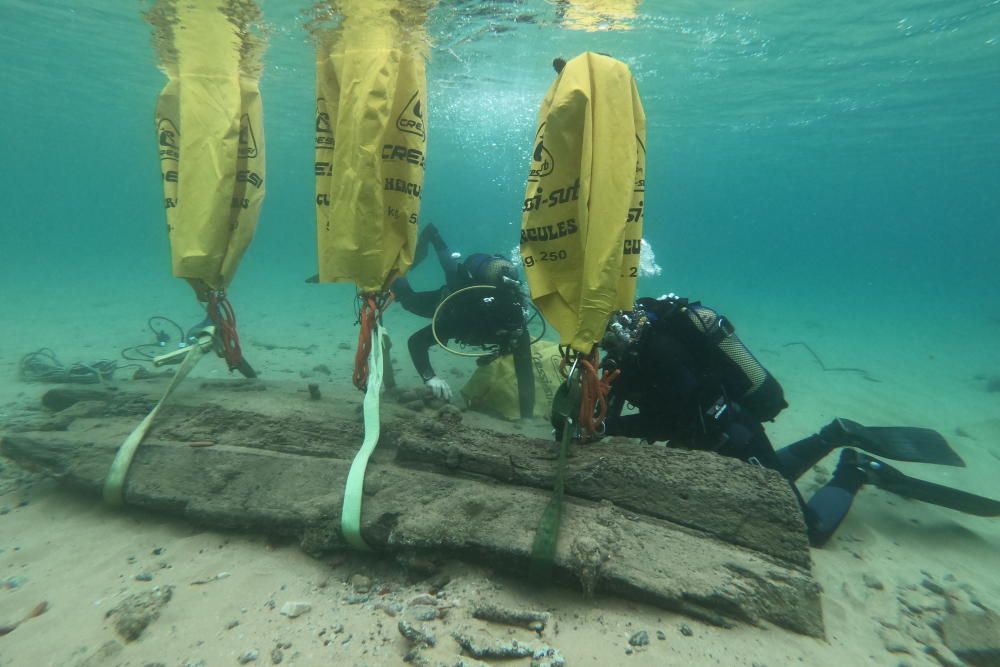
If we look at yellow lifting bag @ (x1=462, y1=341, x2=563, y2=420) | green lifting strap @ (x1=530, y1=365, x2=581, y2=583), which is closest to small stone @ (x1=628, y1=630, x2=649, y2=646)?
green lifting strap @ (x1=530, y1=365, x2=581, y2=583)

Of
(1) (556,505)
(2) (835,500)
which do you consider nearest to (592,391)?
(1) (556,505)

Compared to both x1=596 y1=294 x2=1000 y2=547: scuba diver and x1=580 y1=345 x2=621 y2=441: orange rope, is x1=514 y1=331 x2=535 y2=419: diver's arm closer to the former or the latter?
x1=596 y1=294 x2=1000 y2=547: scuba diver

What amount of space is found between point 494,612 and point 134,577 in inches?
87.7

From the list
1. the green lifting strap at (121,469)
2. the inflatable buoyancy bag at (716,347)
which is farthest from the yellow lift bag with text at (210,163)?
the inflatable buoyancy bag at (716,347)

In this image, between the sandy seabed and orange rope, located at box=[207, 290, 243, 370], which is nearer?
the sandy seabed

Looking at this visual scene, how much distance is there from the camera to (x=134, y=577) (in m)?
2.91

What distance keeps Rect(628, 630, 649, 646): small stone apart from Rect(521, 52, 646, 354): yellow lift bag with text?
1.47m

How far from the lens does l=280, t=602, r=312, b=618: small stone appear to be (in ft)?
8.41

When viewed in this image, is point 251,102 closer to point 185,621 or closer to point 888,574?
point 185,621

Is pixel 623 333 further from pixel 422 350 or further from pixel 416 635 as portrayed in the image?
pixel 422 350

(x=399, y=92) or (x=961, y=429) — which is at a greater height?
(x=399, y=92)

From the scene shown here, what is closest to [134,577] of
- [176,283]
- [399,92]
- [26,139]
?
[399,92]

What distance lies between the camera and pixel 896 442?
191 inches

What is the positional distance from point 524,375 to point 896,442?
13.3ft
